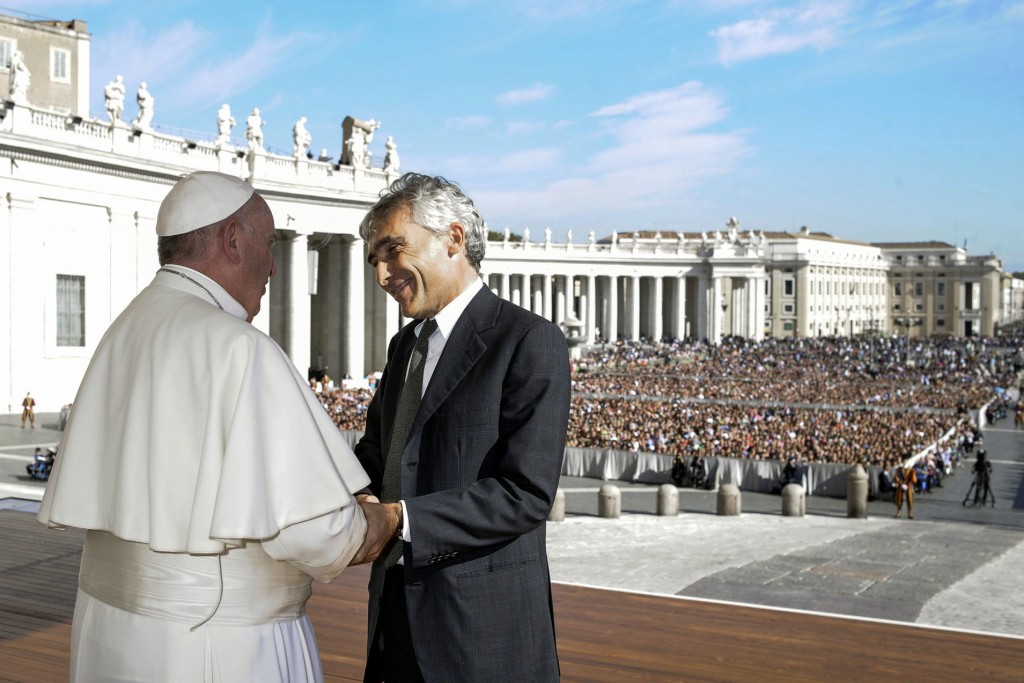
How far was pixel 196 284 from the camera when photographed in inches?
119

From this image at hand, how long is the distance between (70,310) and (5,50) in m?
18.0

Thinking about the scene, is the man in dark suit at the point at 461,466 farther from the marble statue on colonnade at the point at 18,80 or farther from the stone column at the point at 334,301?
the stone column at the point at 334,301

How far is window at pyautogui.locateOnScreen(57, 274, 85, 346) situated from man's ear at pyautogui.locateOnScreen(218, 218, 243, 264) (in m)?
37.7

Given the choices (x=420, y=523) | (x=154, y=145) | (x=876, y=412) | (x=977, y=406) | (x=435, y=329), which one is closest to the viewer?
(x=420, y=523)

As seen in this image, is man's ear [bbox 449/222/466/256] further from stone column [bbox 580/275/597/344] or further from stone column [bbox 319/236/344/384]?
stone column [bbox 580/275/597/344]

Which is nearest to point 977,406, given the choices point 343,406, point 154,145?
point 343,406

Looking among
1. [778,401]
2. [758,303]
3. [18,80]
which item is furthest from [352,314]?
[758,303]

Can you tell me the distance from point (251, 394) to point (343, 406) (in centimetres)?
3473

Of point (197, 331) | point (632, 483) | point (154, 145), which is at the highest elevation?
point (154, 145)

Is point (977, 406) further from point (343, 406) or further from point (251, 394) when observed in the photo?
point (251, 394)

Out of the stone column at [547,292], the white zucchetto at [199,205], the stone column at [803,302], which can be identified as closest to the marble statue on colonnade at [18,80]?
the white zucchetto at [199,205]

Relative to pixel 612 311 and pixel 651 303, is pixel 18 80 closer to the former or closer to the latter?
pixel 612 311

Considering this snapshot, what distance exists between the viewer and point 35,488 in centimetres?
1285

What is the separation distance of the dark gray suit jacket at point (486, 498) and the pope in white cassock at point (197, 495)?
39cm
